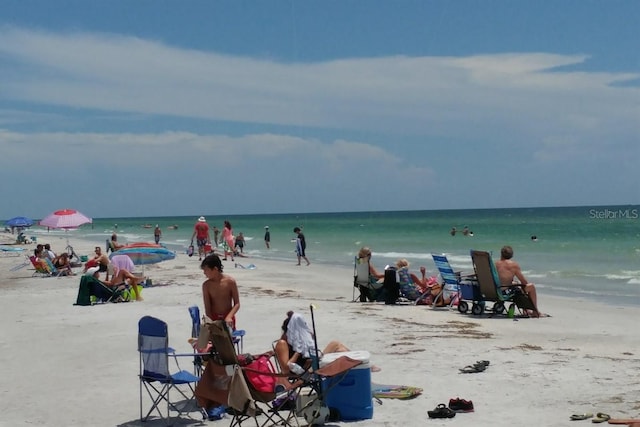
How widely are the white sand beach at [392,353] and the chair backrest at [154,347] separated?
452 millimetres

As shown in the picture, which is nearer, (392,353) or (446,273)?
(392,353)

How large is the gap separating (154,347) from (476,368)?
3.25 metres

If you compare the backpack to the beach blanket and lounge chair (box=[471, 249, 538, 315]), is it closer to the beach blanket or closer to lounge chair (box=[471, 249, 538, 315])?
the beach blanket

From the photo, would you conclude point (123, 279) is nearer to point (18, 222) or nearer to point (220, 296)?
point (220, 296)

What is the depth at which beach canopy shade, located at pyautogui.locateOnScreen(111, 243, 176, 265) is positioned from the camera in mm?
17844

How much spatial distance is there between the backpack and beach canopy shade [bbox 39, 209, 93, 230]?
50.0 ft

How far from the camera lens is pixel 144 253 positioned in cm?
1800

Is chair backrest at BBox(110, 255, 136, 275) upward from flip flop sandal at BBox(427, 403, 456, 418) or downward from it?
upward

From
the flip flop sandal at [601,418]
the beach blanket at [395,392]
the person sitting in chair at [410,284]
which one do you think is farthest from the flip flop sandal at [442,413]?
the person sitting in chair at [410,284]

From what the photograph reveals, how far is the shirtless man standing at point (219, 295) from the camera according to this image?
682 cm

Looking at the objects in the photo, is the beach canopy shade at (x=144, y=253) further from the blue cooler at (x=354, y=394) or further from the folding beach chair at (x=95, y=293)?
the blue cooler at (x=354, y=394)

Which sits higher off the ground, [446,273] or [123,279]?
[446,273]

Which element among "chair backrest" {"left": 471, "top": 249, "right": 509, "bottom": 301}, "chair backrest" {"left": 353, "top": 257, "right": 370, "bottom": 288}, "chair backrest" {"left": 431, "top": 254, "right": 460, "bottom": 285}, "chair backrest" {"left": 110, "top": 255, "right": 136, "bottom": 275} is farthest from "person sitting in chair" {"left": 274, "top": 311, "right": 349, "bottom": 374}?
"chair backrest" {"left": 110, "top": 255, "right": 136, "bottom": 275}

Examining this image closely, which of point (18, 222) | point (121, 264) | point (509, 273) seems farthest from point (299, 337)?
point (18, 222)
